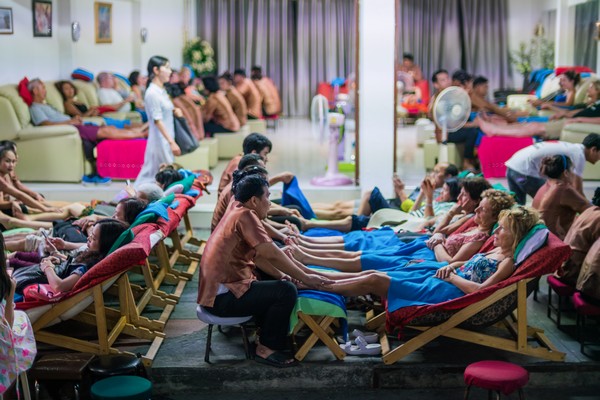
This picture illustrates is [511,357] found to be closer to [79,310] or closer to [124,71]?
[79,310]

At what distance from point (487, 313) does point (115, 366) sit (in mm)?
2050

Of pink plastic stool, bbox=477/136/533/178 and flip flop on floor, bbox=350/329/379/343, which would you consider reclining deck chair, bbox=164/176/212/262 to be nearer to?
flip flop on floor, bbox=350/329/379/343

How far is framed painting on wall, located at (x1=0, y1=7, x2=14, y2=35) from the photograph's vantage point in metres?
10.7

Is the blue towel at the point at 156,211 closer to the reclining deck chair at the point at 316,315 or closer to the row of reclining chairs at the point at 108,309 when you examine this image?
the row of reclining chairs at the point at 108,309

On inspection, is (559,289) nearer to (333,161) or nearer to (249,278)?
(249,278)

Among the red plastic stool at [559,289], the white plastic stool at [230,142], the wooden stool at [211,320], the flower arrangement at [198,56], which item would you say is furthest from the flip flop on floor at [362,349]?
the flower arrangement at [198,56]

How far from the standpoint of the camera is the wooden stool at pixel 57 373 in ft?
16.4

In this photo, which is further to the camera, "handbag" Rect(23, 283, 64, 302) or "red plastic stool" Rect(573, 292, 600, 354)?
"red plastic stool" Rect(573, 292, 600, 354)

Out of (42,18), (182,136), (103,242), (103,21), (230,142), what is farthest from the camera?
(103,21)

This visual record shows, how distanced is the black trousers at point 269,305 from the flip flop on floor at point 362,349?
394 mm

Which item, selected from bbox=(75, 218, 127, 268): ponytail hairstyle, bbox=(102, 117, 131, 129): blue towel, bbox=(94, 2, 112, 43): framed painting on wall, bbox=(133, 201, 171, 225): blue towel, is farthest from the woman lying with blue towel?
bbox=(94, 2, 112, 43): framed painting on wall

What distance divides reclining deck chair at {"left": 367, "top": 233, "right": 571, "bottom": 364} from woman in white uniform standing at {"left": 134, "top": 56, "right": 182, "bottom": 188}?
13.2 ft

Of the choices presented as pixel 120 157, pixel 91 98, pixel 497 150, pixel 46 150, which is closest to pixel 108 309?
pixel 120 157

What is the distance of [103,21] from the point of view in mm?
14586
